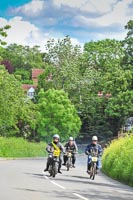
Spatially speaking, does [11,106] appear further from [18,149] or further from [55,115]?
[55,115]

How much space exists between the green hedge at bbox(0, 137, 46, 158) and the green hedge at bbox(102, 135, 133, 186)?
1032 inches

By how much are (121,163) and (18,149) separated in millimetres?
35527

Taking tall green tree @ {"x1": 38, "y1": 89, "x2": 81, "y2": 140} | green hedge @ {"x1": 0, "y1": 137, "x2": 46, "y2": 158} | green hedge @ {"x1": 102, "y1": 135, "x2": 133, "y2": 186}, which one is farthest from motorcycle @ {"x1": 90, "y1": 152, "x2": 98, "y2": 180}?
tall green tree @ {"x1": 38, "y1": 89, "x2": 81, "y2": 140}

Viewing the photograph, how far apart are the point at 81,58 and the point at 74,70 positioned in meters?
4.46

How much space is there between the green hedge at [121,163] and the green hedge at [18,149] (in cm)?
2622

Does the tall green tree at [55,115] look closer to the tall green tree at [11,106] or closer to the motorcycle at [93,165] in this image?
the tall green tree at [11,106]

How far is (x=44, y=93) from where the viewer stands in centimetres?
8162

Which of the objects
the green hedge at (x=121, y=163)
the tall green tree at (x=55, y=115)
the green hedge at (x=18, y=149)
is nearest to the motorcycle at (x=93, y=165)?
the green hedge at (x=121, y=163)

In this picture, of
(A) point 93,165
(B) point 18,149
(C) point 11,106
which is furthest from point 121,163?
(C) point 11,106

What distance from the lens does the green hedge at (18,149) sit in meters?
60.2

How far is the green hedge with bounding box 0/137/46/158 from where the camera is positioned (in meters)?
60.2

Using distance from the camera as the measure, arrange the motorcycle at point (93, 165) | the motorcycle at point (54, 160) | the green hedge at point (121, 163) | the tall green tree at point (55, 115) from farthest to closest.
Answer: the tall green tree at point (55, 115) → the motorcycle at point (93, 165) → the green hedge at point (121, 163) → the motorcycle at point (54, 160)

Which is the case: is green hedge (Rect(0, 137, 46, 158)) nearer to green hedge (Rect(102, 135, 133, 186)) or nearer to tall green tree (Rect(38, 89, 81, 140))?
tall green tree (Rect(38, 89, 81, 140))

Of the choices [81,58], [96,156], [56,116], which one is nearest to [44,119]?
[56,116]
